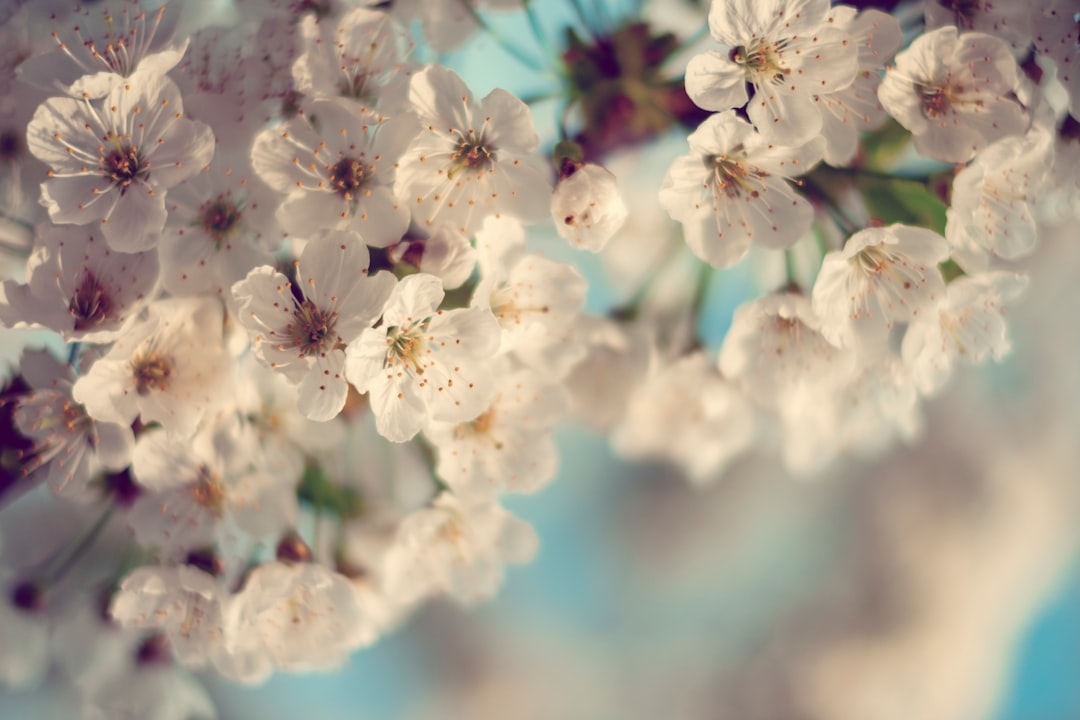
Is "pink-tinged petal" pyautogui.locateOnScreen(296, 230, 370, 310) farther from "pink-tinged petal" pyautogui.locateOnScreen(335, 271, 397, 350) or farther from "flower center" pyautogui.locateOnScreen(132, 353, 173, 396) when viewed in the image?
"flower center" pyautogui.locateOnScreen(132, 353, 173, 396)

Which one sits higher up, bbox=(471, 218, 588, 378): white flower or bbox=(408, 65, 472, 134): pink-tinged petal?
bbox=(408, 65, 472, 134): pink-tinged petal

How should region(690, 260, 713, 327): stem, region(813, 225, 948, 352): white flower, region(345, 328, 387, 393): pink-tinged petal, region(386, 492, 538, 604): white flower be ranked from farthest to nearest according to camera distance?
region(690, 260, 713, 327): stem → region(386, 492, 538, 604): white flower → region(813, 225, 948, 352): white flower → region(345, 328, 387, 393): pink-tinged petal

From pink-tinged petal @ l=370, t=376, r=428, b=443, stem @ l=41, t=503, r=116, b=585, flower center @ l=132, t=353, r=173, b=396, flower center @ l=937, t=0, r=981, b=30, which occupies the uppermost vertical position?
flower center @ l=937, t=0, r=981, b=30

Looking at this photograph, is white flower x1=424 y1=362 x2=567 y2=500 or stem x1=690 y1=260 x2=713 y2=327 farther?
stem x1=690 y1=260 x2=713 y2=327

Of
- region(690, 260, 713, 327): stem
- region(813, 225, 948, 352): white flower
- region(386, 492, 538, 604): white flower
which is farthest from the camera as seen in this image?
region(690, 260, 713, 327): stem

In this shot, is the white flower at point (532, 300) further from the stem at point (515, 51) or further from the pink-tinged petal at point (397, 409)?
the stem at point (515, 51)

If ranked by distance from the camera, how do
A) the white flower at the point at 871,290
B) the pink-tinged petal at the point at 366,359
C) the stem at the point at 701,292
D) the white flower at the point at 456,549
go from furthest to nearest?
the stem at the point at 701,292 < the white flower at the point at 456,549 < the white flower at the point at 871,290 < the pink-tinged petal at the point at 366,359

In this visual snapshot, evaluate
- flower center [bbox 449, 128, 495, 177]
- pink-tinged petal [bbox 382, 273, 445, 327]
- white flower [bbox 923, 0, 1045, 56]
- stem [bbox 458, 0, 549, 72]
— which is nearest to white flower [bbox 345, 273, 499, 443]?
pink-tinged petal [bbox 382, 273, 445, 327]

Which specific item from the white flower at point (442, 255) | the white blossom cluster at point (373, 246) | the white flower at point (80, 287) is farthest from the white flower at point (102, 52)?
the white flower at point (442, 255)
